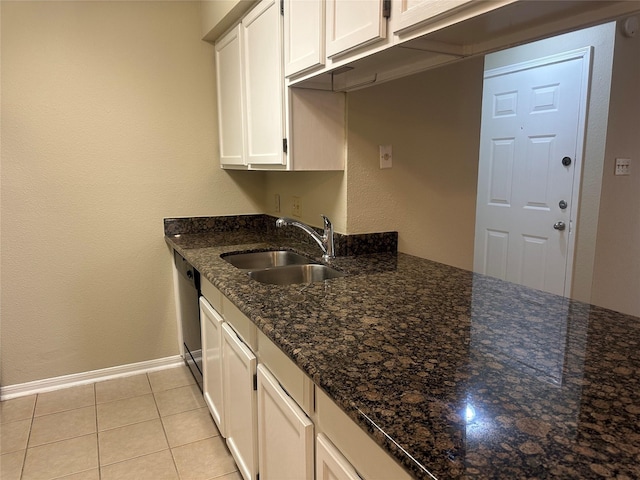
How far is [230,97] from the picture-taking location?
2492 mm

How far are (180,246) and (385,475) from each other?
1.91 m

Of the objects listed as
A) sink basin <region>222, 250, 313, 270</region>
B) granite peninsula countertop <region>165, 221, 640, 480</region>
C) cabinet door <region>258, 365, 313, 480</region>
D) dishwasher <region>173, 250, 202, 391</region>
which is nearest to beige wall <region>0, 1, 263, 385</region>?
dishwasher <region>173, 250, 202, 391</region>

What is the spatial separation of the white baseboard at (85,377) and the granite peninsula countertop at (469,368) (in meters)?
1.52

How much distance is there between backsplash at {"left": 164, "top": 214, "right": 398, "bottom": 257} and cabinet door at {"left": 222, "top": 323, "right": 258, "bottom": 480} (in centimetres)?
70

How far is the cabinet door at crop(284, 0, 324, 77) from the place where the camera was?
1519mm

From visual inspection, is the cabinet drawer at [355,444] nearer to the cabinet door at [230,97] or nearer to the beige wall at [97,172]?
the cabinet door at [230,97]

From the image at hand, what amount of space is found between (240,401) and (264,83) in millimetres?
1355

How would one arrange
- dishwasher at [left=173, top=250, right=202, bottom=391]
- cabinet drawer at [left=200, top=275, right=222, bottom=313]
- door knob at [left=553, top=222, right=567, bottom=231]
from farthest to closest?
door knob at [left=553, top=222, right=567, bottom=231]
dishwasher at [left=173, top=250, right=202, bottom=391]
cabinet drawer at [left=200, top=275, right=222, bottom=313]

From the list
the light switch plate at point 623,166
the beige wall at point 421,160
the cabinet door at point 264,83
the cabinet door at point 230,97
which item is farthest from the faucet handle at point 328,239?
the light switch plate at point 623,166

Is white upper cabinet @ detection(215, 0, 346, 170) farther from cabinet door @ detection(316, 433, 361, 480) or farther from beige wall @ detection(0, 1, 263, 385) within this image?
cabinet door @ detection(316, 433, 361, 480)

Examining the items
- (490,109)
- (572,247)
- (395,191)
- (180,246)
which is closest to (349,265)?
(395,191)

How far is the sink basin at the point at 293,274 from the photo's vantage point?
2015 millimetres

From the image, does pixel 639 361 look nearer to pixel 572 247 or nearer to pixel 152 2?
pixel 572 247

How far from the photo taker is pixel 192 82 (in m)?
2.70
